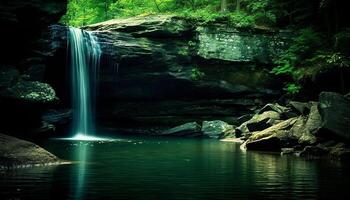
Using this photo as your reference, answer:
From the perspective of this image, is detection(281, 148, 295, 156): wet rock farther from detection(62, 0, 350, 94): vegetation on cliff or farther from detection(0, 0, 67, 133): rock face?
detection(0, 0, 67, 133): rock face

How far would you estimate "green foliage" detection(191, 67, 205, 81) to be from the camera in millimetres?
34375

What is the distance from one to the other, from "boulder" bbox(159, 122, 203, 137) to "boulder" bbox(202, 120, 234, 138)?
487 mm

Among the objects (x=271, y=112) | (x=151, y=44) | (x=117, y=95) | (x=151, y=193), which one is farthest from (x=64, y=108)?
(x=151, y=193)

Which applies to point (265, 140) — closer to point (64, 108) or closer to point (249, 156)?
point (249, 156)

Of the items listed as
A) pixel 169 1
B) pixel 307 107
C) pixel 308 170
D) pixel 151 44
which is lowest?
pixel 308 170

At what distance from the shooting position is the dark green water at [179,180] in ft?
30.9

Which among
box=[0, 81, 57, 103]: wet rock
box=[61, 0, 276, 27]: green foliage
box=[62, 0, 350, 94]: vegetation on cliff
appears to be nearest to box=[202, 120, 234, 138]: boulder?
box=[62, 0, 350, 94]: vegetation on cliff

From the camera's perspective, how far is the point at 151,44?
33.1 metres

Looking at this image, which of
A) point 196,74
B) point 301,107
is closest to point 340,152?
point 301,107

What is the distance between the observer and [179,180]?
11.5 meters

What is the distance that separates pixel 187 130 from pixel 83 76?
829cm

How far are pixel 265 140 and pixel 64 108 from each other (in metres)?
17.3

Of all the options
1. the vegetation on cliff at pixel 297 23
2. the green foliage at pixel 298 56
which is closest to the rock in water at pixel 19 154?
the vegetation on cliff at pixel 297 23

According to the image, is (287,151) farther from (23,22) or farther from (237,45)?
(237,45)
